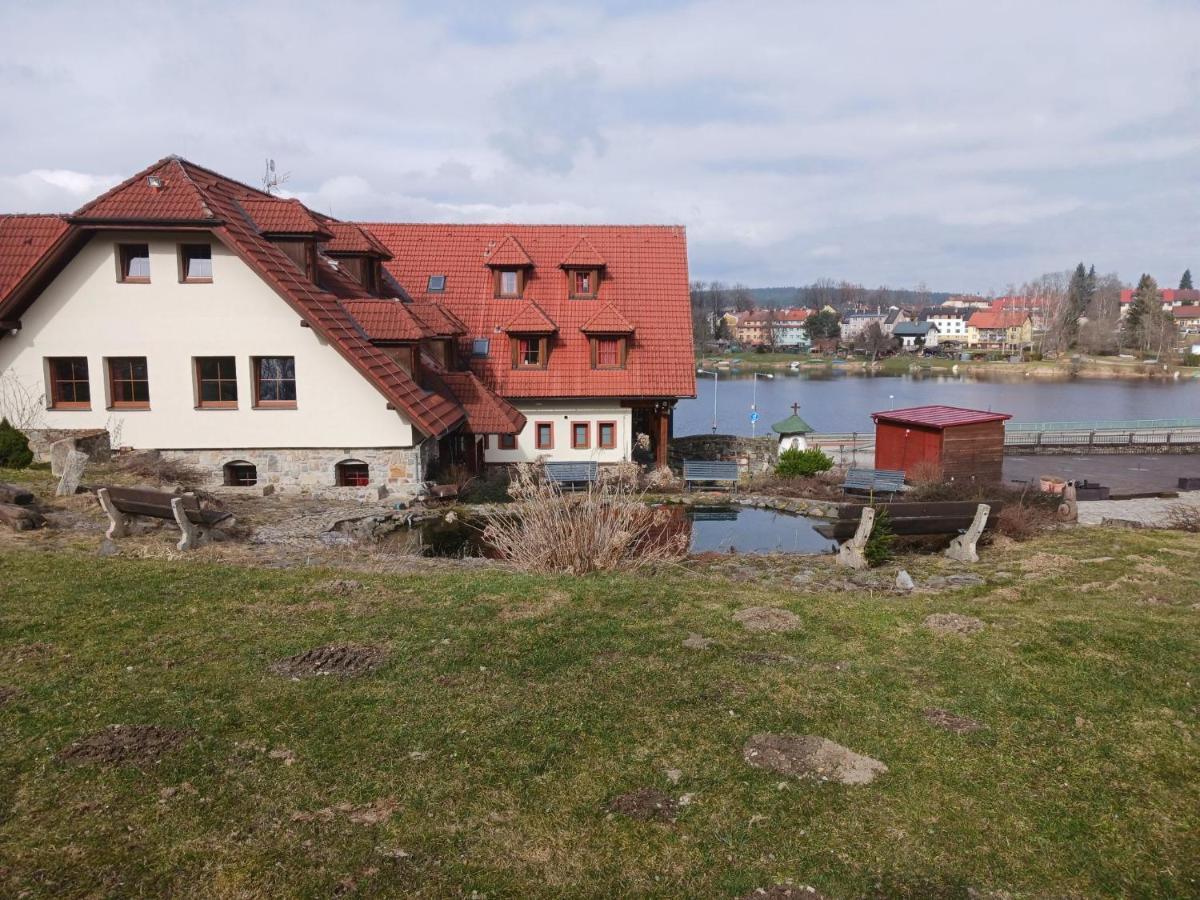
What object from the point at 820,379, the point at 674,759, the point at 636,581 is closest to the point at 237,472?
the point at 636,581

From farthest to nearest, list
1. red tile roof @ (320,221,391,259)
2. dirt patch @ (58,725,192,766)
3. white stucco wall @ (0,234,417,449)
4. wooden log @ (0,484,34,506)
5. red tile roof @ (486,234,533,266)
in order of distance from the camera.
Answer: red tile roof @ (486,234,533,266)
red tile roof @ (320,221,391,259)
white stucco wall @ (0,234,417,449)
wooden log @ (0,484,34,506)
dirt patch @ (58,725,192,766)

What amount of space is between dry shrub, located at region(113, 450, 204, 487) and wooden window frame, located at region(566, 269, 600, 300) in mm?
11661

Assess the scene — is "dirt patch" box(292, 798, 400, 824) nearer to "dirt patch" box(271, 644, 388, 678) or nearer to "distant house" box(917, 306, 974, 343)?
"dirt patch" box(271, 644, 388, 678)

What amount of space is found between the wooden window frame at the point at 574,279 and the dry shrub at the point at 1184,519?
15663 millimetres

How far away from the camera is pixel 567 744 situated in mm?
5391

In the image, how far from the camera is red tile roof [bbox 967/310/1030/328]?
123 metres

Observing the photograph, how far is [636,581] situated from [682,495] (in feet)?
35.1

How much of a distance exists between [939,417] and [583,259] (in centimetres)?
1136

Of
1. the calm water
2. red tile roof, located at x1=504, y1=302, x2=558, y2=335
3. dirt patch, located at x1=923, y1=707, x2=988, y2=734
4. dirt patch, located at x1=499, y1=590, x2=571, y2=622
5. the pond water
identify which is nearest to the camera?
dirt patch, located at x1=923, y1=707, x2=988, y2=734

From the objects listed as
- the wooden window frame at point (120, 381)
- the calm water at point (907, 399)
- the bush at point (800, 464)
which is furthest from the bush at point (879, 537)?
the calm water at point (907, 399)

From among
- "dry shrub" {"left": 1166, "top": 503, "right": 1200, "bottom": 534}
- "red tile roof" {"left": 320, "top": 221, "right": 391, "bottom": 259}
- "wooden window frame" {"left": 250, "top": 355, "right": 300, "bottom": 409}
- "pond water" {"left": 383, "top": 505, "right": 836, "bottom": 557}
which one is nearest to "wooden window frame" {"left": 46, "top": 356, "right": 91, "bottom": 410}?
"wooden window frame" {"left": 250, "top": 355, "right": 300, "bottom": 409}

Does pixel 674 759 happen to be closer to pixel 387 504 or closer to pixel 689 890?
pixel 689 890

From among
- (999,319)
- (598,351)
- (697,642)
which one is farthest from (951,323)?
(697,642)

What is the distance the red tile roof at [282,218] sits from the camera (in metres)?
17.8
